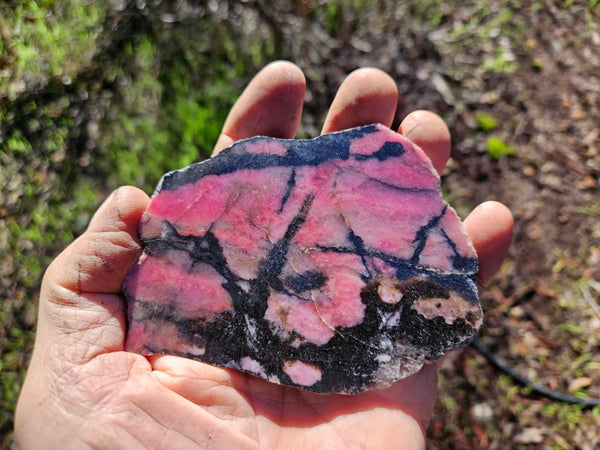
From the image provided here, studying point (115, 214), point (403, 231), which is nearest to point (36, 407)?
point (115, 214)

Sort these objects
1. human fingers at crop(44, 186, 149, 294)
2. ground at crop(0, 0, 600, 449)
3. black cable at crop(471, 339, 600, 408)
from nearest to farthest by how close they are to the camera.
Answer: human fingers at crop(44, 186, 149, 294) < black cable at crop(471, 339, 600, 408) < ground at crop(0, 0, 600, 449)

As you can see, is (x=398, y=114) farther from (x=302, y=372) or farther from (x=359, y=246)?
(x=302, y=372)

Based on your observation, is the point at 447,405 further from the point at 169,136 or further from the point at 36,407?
the point at 169,136

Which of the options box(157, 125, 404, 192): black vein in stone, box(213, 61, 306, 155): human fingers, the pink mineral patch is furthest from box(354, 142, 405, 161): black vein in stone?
the pink mineral patch

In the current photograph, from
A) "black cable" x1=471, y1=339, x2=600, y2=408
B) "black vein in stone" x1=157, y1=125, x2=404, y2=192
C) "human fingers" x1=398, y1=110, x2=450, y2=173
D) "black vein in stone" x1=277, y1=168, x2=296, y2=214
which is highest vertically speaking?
"black vein in stone" x1=157, y1=125, x2=404, y2=192

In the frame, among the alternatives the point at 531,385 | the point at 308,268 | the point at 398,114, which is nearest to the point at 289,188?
the point at 308,268

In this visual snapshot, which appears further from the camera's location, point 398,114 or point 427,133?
point 398,114

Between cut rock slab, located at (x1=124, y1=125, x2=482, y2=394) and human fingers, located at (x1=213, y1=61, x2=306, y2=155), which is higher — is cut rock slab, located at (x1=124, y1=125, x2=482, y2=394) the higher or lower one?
the lower one

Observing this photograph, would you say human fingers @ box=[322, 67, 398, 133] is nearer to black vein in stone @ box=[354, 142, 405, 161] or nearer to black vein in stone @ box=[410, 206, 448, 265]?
black vein in stone @ box=[354, 142, 405, 161]
